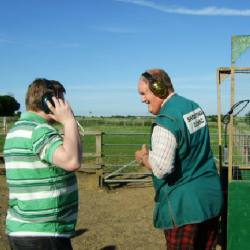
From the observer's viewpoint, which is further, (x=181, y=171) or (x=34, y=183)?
(x=181, y=171)

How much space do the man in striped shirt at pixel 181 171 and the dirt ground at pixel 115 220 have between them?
8.02 ft

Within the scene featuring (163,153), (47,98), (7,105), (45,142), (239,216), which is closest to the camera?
(45,142)

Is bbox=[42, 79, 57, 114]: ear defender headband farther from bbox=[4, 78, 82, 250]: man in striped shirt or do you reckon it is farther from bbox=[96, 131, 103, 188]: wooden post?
bbox=[96, 131, 103, 188]: wooden post

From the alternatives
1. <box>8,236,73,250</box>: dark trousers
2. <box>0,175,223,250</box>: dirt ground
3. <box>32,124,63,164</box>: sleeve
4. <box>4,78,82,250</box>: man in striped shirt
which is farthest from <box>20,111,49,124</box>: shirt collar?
<box>0,175,223,250</box>: dirt ground

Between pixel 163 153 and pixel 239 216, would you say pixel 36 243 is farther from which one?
pixel 239 216

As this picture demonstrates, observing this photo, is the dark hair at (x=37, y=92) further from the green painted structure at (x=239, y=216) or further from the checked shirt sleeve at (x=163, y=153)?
the green painted structure at (x=239, y=216)

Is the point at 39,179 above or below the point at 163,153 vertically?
below

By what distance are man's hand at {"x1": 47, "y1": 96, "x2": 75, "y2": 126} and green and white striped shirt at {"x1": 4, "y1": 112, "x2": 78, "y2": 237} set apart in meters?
0.08

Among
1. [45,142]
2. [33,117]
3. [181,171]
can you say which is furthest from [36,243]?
[181,171]

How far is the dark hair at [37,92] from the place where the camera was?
6.76 ft

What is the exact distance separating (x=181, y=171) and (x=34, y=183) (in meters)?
0.96

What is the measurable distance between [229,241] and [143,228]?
2.10m

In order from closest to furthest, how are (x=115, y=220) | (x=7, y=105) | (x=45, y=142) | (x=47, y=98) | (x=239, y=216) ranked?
(x=45, y=142) → (x=47, y=98) → (x=239, y=216) → (x=115, y=220) → (x=7, y=105)

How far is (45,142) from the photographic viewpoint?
189 centimetres
